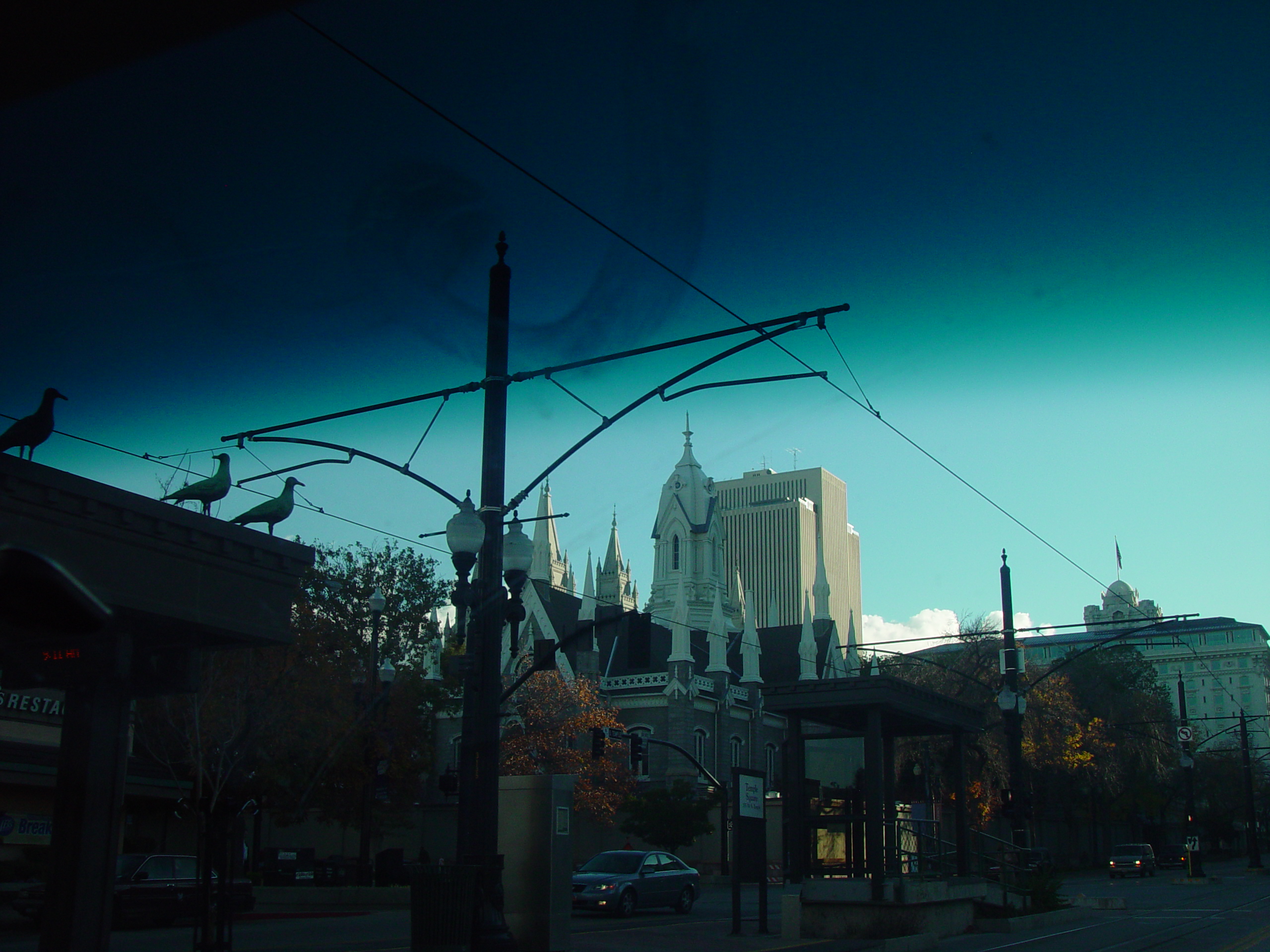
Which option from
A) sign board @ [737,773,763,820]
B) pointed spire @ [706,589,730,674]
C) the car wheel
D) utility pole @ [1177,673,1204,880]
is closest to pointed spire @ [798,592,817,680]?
pointed spire @ [706,589,730,674]

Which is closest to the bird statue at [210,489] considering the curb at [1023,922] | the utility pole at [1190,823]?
the curb at [1023,922]

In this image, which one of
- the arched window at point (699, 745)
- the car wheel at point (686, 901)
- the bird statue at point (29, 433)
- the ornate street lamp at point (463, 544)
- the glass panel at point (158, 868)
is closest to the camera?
the bird statue at point (29, 433)

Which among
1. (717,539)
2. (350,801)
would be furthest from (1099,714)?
(350,801)

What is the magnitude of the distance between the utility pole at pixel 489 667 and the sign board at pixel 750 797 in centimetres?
820

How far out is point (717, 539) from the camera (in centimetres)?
9431

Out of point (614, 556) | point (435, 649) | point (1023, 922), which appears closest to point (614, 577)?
point (614, 556)

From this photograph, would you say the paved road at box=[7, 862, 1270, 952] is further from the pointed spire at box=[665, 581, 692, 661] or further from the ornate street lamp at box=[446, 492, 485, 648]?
the pointed spire at box=[665, 581, 692, 661]

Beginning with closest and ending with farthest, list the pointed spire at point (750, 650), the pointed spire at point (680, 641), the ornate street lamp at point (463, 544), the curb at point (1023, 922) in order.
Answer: the ornate street lamp at point (463, 544), the curb at point (1023, 922), the pointed spire at point (680, 641), the pointed spire at point (750, 650)

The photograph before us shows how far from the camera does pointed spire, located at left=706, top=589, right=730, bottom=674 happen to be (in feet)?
231

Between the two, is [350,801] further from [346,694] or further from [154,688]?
[154,688]

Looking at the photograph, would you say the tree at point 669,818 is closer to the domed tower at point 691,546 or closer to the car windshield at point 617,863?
the car windshield at point 617,863

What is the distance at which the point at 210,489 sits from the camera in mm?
13125

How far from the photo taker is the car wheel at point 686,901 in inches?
1110

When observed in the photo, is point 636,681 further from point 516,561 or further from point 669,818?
point 516,561
